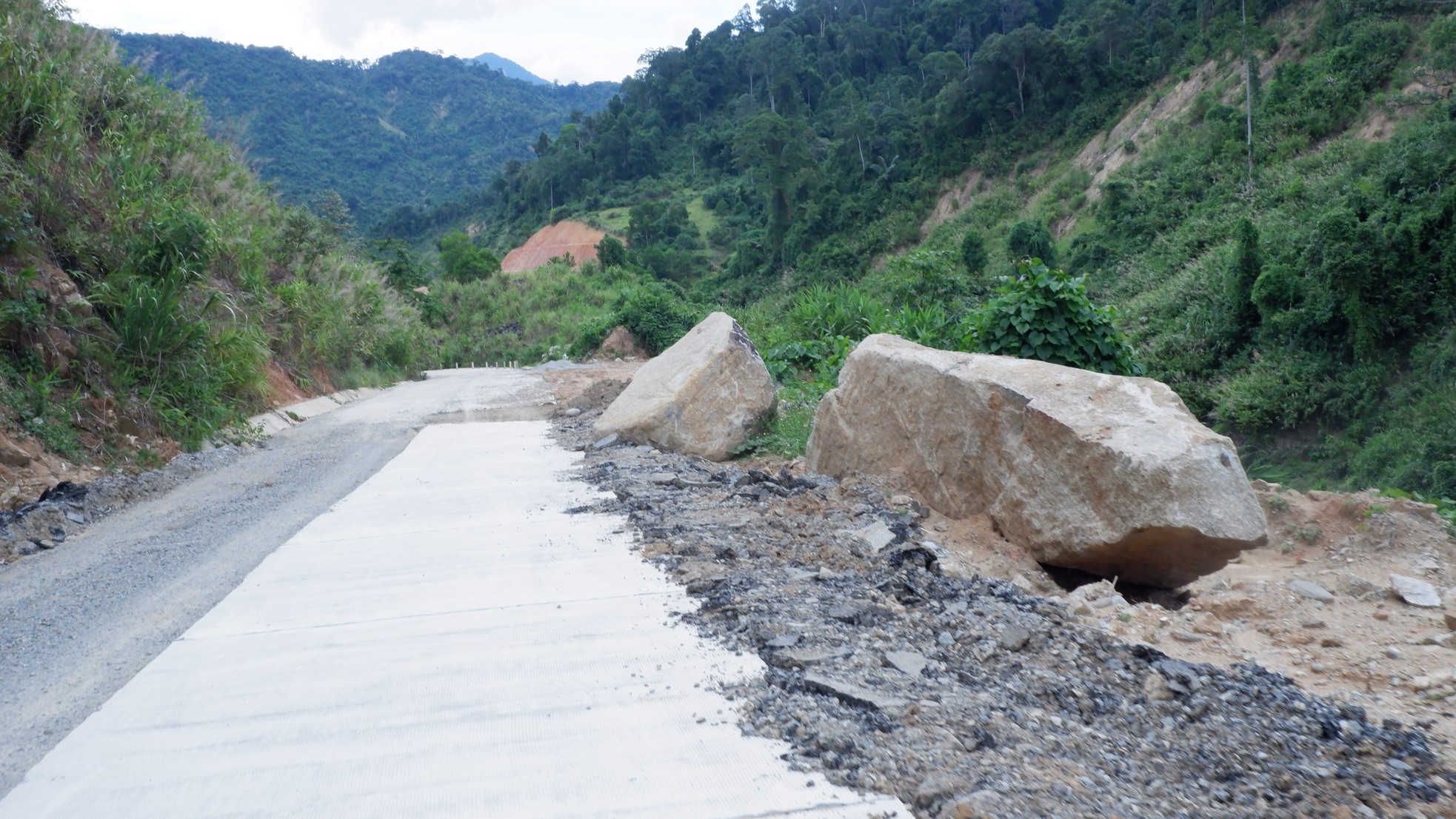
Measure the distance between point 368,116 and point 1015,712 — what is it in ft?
352

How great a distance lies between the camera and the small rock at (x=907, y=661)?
3.03 m

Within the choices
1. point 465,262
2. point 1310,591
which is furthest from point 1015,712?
point 465,262

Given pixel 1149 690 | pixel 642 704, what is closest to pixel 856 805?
pixel 642 704

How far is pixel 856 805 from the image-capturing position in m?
2.23

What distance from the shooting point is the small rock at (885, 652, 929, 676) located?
303cm

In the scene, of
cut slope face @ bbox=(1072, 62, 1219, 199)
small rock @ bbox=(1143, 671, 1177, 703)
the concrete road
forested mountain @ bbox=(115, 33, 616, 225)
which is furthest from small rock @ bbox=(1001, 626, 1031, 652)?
forested mountain @ bbox=(115, 33, 616, 225)

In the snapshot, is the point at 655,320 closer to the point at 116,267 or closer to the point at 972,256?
the point at 972,256

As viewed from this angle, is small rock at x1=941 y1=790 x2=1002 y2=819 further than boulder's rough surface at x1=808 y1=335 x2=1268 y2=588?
No

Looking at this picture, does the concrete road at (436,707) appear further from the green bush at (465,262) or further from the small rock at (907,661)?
the green bush at (465,262)

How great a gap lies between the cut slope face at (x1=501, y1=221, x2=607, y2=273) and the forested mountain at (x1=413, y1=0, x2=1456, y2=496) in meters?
1.74

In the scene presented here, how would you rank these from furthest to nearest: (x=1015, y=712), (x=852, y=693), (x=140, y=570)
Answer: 1. (x=140, y=570)
2. (x=852, y=693)
3. (x=1015, y=712)

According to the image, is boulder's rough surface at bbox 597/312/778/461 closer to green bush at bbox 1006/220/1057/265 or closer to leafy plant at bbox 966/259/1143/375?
leafy plant at bbox 966/259/1143/375

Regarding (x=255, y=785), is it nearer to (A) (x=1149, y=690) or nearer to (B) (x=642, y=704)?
(B) (x=642, y=704)

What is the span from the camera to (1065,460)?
182 inches
